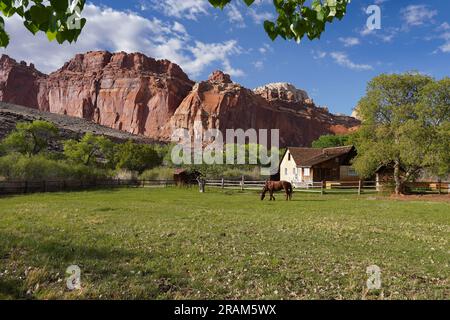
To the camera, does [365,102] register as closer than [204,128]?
Yes

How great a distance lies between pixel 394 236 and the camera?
502 inches

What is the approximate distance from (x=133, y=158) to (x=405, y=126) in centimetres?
4638

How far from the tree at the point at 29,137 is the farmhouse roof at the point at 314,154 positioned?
4039 centimetres

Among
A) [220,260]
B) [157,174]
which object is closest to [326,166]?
[157,174]

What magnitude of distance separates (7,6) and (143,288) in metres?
4.78

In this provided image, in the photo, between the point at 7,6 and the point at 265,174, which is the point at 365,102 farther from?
the point at 7,6

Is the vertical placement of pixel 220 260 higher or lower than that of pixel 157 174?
lower

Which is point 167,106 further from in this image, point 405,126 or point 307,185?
point 405,126

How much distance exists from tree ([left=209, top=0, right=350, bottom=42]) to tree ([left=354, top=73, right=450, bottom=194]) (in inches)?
1341

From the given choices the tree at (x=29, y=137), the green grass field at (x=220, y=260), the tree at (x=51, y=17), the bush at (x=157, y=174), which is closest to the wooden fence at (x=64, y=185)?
the bush at (x=157, y=174)

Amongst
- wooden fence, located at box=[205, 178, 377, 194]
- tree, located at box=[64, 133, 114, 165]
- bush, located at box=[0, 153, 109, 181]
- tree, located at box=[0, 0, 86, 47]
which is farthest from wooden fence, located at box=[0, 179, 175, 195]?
tree, located at box=[0, 0, 86, 47]

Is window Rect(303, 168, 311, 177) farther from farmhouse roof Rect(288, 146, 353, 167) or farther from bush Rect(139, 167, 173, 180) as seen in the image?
bush Rect(139, 167, 173, 180)

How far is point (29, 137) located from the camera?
5700 cm

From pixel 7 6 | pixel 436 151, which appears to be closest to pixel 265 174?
pixel 436 151
